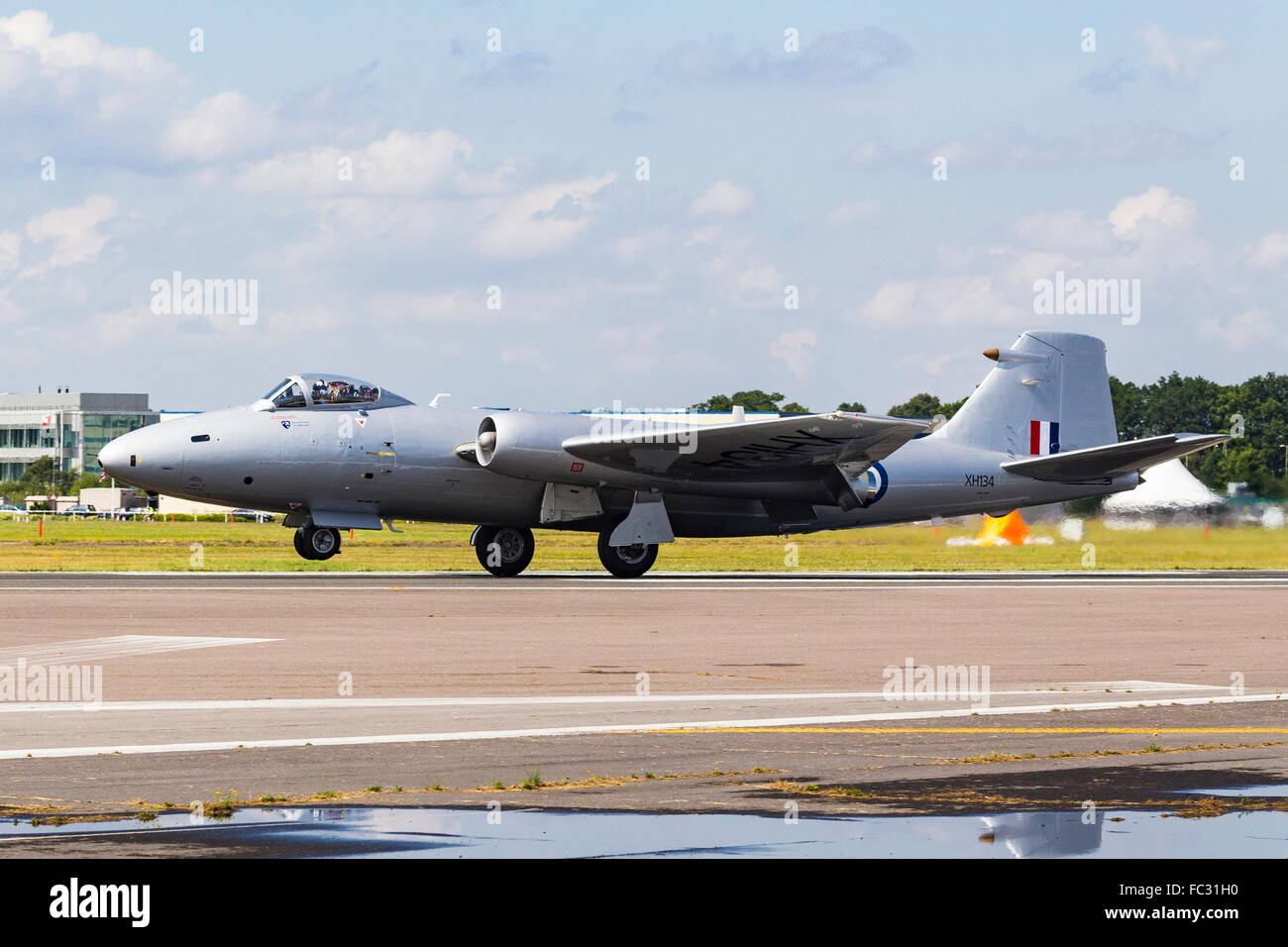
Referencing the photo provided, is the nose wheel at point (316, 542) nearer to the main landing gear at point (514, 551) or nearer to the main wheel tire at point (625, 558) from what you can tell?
the main landing gear at point (514, 551)

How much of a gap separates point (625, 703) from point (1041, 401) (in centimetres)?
2629

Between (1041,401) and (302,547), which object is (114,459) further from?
(1041,401)

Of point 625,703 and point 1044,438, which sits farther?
point 1044,438

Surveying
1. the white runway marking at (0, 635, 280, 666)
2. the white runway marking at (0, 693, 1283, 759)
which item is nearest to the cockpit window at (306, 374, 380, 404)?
the white runway marking at (0, 635, 280, 666)

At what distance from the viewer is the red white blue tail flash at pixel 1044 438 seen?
3684 cm

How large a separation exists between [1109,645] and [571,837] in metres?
12.9

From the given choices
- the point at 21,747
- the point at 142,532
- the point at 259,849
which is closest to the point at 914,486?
the point at 21,747

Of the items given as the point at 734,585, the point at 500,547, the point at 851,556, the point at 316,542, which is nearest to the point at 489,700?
the point at 734,585

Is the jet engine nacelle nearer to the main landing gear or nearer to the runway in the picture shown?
the main landing gear

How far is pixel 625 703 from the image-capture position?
42.4ft

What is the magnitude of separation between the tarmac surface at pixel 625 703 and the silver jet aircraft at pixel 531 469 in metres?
5.00

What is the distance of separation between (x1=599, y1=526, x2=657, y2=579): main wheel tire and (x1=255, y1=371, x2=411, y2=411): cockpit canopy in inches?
218

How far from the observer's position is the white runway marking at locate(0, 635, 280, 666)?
50.2 feet

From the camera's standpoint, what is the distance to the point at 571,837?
7.25 m
